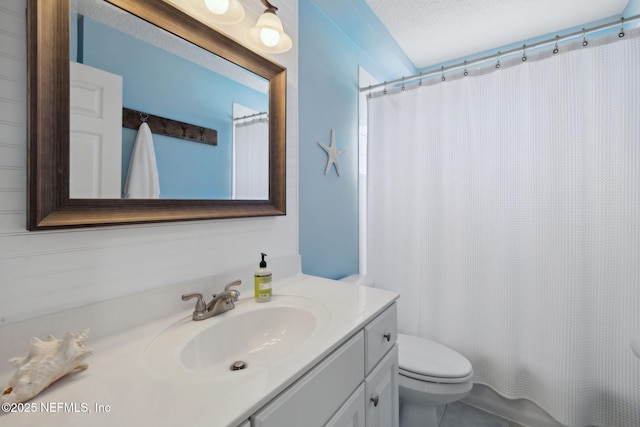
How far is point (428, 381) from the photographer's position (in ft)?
4.28

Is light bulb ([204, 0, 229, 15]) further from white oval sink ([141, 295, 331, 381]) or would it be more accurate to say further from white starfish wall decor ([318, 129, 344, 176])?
white oval sink ([141, 295, 331, 381])

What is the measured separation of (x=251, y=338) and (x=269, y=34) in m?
1.15

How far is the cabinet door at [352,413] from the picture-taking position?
0.75 meters

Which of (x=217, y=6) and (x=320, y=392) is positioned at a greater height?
(x=217, y=6)

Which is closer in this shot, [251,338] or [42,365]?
[42,365]

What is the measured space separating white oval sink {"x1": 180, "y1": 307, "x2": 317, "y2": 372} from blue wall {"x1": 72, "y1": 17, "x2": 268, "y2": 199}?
1.49 feet

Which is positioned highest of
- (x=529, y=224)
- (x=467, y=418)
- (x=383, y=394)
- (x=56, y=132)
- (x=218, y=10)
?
(x=218, y=10)

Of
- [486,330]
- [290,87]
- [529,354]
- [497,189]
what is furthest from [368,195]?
[529,354]

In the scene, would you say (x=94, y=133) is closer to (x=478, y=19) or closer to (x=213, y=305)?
(x=213, y=305)

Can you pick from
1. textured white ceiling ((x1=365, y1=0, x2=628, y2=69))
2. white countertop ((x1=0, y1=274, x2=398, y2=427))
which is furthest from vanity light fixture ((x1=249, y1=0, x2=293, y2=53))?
white countertop ((x1=0, y1=274, x2=398, y2=427))

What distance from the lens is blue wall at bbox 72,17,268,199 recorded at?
774mm

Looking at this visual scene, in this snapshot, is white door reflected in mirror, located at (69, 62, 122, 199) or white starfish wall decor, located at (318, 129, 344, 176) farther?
white starfish wall decor, located at (318, 129, 344, 176)

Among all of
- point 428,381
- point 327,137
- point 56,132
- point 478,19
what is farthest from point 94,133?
point 478,19

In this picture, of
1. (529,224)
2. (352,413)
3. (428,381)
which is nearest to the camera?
(352,413)
